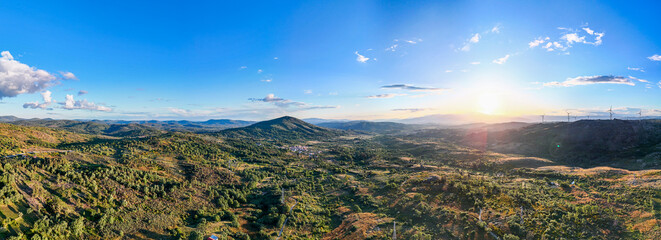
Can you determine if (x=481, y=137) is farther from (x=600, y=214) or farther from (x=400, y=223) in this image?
(x=400, y=223)

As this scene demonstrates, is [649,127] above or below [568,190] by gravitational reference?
above

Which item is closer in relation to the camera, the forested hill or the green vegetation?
the green vegetation

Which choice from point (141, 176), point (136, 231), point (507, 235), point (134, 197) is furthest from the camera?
point (141, 176)

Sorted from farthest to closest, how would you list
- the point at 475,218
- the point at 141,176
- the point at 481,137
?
the point at 481,137, the point at 141,176, the point at 475,218

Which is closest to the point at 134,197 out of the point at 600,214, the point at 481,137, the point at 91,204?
the point at 91,204

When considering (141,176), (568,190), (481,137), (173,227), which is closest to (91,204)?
(173,227)

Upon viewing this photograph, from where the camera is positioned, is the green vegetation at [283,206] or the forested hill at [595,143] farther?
the forested hill at [595,143]

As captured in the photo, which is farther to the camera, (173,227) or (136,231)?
(173,227)

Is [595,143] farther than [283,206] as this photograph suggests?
Yes

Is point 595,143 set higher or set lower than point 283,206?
higher
